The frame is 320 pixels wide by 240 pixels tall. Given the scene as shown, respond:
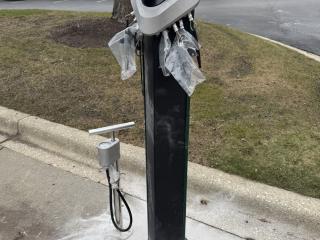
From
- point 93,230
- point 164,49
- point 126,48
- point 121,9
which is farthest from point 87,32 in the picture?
point 164,49

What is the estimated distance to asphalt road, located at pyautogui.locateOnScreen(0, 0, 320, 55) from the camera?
8.64 metres

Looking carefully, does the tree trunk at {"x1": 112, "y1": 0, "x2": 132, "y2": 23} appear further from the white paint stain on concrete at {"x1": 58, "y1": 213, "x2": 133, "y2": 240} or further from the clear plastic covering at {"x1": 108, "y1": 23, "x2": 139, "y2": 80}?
the clear plastic covering at {"x1": 108, "y1": 23, "x2": 139, "y2": 80}

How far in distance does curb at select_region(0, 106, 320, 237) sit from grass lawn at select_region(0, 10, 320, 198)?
14 cm

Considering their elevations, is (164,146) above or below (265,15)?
above

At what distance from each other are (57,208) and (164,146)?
4.37 feet

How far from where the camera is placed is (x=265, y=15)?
11047mm

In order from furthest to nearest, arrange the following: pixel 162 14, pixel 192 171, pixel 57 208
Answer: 1. pixel 192 171
2. pixel 57 208
3. pixel 162 14

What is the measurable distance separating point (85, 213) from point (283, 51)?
431cm

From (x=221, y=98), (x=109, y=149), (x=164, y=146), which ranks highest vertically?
(x=164, y=146)

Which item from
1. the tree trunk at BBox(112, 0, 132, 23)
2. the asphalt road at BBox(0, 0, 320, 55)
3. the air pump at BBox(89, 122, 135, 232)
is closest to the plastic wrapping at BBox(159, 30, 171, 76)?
the air pump at BBox(89, 122, 135, 232)

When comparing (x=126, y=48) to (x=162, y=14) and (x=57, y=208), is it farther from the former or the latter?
(x=57, y=208)

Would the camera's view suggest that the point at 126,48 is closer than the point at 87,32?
Yes

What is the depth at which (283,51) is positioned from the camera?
6.34m

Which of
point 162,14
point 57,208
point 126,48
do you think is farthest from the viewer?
point 57,208
